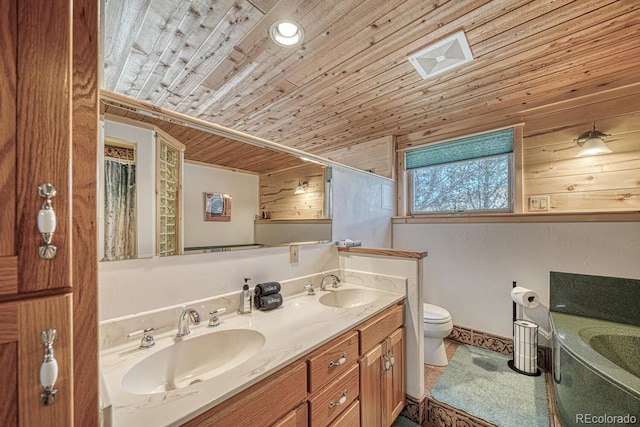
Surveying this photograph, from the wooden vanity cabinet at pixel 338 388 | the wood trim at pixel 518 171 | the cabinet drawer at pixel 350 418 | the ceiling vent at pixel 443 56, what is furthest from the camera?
the wood trim at pixel 518 171

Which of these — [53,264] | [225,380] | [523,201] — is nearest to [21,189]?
[53,264]

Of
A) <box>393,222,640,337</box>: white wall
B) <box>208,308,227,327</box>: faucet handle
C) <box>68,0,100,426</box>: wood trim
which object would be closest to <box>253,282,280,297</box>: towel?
<box>208,308,227,327</box>: faucet handle

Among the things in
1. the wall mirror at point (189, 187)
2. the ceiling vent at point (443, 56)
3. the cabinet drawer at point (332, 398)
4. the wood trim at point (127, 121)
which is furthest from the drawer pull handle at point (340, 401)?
the ceiling vent at point (443, 56)

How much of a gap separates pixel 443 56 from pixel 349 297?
1.75 meters

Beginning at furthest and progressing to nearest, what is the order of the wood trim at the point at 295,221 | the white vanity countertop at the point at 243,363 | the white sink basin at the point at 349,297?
the white sink basin at the point at 349,297, the wood trim at the point at 295,221, the white vanity countertop at the point at 243,363

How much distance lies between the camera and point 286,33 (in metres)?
1.48

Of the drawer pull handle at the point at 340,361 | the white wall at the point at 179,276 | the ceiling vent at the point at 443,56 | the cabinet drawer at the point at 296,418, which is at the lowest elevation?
the cabinet drawer at the point at 296,418

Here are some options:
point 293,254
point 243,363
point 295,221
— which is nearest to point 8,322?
point 243,363

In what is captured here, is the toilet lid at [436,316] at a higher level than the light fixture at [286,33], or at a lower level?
lower

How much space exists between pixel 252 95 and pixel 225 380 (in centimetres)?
208

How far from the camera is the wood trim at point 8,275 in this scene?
0.41m

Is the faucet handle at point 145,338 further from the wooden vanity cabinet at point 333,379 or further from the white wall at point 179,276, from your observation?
the wooden vanity cabinet at point 333,379

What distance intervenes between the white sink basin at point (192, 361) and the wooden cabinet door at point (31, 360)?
17.0 inches

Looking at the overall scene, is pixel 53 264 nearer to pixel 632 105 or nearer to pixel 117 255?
pixel 117 255
